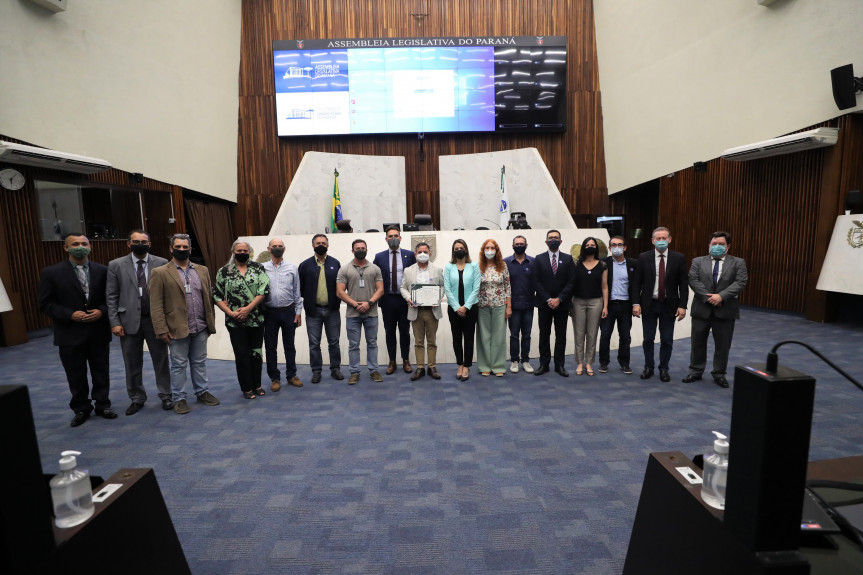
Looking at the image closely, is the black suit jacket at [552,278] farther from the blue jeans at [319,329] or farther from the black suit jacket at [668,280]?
the blue jeans at [319,329]

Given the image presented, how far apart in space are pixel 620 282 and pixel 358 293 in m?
2.76

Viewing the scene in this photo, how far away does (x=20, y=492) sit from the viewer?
0.85m

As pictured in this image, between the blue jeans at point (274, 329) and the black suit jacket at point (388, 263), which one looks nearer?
the blue jeans at point (274, 329)

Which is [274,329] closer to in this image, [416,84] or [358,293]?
[358,293]

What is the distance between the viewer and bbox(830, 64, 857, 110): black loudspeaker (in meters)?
6.05

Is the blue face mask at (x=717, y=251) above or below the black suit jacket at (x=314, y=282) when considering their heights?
above

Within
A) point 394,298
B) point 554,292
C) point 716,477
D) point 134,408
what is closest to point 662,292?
point 554,292

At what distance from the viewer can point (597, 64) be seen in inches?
473

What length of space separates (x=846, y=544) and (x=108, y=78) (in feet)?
34.2

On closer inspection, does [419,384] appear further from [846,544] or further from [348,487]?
[846,544]

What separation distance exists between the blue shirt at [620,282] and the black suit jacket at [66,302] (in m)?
4.82

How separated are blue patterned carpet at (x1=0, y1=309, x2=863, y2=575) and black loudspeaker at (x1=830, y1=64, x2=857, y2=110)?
3770 millimetres

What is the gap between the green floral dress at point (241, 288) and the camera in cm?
407

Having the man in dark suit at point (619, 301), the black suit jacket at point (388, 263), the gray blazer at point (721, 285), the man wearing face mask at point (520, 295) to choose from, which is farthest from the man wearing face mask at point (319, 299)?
the gray blazer at point (721, 285)
